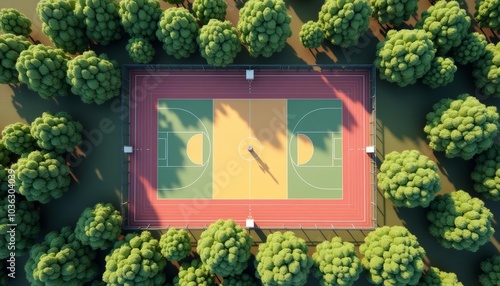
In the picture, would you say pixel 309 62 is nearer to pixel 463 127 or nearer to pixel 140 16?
pixel 463 127

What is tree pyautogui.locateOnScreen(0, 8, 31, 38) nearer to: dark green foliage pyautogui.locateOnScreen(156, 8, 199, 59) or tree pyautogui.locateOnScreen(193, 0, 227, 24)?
dark green foliage pyautogui.locateOnScreen(156, 8, 199, 59)

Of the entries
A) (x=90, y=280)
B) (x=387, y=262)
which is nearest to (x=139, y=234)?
(x=90, y=280)

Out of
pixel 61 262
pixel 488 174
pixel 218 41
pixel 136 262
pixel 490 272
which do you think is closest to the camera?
pixel 136 262

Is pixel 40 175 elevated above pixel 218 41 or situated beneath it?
situated beneath

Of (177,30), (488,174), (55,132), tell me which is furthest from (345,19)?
(55,132)

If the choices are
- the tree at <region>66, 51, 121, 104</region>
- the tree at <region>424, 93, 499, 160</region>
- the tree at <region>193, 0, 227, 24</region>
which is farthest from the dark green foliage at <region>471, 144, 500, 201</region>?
the tree at <region>66, 51, 121, 104</region>

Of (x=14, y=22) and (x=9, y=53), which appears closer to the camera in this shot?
(x=9, y=53)

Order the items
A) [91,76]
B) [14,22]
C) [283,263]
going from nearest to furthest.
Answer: [283,263]
[91,76]
[14,22]
